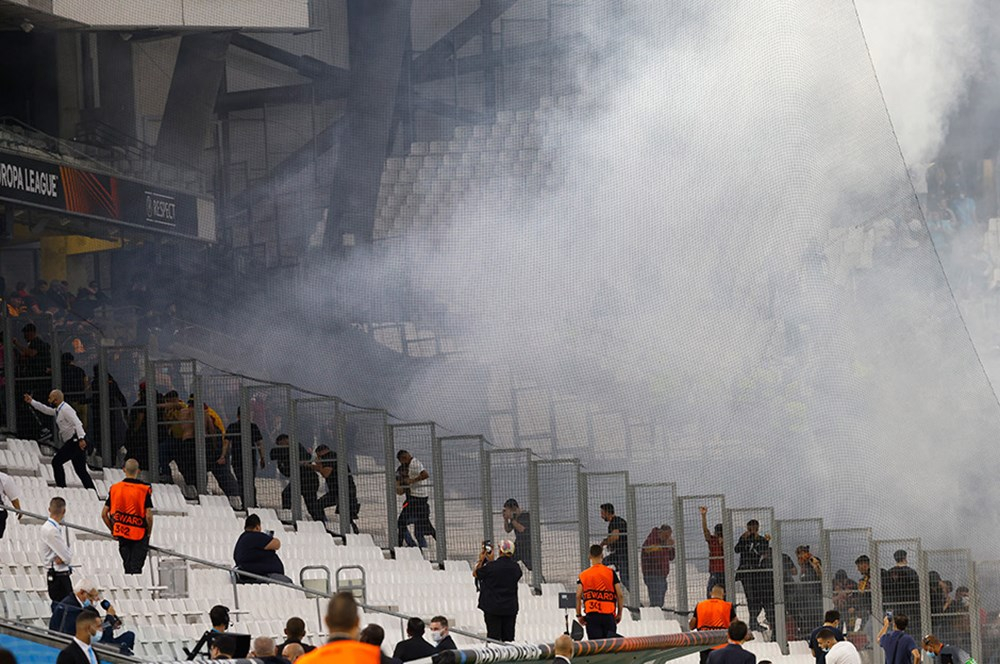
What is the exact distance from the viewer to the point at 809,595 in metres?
14.7

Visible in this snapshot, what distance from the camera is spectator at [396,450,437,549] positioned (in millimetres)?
15914

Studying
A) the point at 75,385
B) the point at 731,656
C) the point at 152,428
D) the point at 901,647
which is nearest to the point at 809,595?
the point at 901,647

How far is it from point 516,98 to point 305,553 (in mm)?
9951

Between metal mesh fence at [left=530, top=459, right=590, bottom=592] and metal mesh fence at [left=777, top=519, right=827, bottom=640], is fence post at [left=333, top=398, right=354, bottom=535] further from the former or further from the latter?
metal mesh fence at [left=777, top=519, right=827, bottom=640]

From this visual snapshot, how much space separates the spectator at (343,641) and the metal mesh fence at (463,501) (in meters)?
10.6

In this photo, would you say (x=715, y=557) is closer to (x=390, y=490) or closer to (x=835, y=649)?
(x=390, y=490)

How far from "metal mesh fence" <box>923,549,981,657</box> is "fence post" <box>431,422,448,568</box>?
417 centimetres

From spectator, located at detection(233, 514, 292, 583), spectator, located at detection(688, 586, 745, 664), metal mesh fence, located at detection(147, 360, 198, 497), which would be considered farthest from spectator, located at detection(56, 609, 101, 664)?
metal mesh fence, located at detection(147, 360, 198, 497)

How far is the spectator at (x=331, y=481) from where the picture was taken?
16094 millimetres

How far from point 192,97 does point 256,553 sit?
11.0 metres

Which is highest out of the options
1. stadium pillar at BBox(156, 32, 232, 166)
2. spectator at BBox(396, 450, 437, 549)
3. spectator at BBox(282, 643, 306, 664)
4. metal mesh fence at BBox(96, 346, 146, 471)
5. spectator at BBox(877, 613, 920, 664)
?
stadium pillar at BBox(156, 32, 232, 166)

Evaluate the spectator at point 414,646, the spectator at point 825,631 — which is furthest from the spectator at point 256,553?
→ the spectator at point 825,631

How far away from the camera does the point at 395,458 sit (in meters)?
16.4

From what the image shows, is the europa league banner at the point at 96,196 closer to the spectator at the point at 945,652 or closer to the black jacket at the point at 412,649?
the black jacket at the point at 412,649
